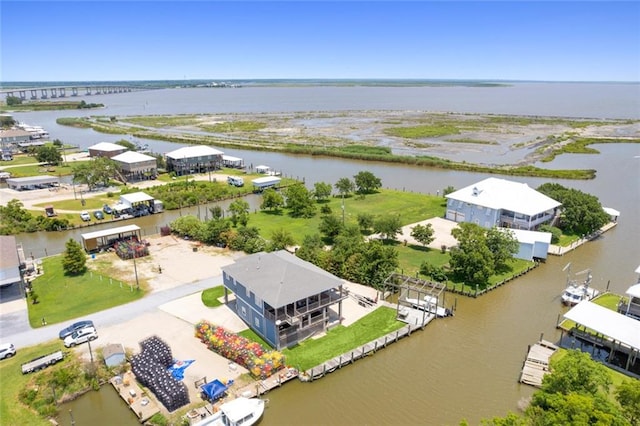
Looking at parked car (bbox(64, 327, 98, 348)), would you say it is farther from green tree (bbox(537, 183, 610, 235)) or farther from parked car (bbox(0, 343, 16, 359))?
green tree (bbox(537, 183, 610, 235))

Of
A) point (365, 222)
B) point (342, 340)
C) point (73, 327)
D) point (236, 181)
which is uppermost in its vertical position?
point (236, 181)

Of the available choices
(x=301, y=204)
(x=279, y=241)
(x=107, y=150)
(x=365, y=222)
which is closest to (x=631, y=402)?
(x=279, y=241)

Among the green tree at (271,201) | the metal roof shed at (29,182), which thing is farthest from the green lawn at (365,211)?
the metal roof shed at (29,182)

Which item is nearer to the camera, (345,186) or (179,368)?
(179,368)

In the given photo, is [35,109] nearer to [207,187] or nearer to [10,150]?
[10,150]

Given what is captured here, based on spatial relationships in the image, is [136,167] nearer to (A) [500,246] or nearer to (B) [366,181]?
(B) [366,181]

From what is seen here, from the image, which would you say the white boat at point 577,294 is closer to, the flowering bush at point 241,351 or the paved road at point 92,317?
the flowering bush at point 241,351
